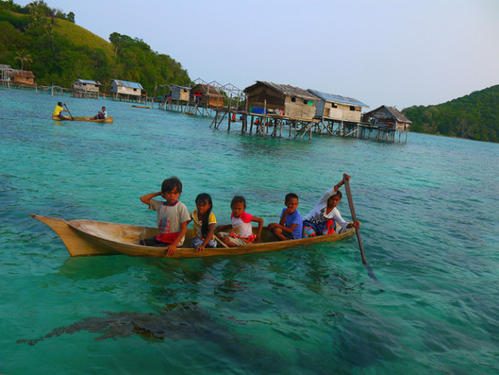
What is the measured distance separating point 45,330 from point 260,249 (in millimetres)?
3376

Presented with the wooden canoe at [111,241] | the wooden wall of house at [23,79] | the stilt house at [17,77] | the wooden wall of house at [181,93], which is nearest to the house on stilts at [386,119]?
the wooden wall of house at [181,93]

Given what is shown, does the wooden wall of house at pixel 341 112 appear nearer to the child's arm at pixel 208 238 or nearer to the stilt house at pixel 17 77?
the child's arm at pixel 208 238

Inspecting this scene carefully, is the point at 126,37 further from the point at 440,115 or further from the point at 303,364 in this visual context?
the point at 303,364

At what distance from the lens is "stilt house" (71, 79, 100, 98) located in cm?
6191

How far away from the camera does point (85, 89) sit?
62.8 m

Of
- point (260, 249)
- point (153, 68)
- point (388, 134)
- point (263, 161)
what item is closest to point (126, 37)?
point (153, 68)

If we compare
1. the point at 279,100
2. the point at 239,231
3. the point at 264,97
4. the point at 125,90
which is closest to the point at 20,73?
the point at 125,90

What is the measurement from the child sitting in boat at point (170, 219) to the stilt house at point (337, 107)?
38.1 m

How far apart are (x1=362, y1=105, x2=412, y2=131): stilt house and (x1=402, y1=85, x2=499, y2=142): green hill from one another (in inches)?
2350

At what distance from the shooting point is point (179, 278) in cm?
508

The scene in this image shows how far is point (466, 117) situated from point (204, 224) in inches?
4290

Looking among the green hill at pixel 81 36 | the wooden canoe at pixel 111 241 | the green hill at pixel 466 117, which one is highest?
the green hill at pixel 81 36

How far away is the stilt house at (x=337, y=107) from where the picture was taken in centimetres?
4162

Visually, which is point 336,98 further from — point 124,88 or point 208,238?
point 124,88
